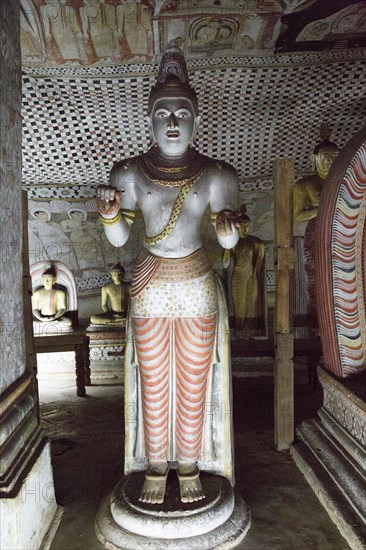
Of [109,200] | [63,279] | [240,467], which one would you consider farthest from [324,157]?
[63,279]

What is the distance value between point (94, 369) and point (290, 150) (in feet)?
11.7

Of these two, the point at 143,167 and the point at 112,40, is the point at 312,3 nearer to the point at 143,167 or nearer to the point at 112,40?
the point at 112,40

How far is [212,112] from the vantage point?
16.5 ft

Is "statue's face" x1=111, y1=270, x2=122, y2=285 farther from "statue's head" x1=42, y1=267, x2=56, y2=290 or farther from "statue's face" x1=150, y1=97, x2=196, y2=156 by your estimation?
"statue's face" x1=150, y1=97, x2=196, y2=156

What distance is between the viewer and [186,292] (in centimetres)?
240

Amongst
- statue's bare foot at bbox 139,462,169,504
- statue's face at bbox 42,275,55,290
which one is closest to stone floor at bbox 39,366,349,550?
statue's bare foot at bbox 139,462,169,504

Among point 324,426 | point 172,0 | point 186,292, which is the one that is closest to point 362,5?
point 172,0

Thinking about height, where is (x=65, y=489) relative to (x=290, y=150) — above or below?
below

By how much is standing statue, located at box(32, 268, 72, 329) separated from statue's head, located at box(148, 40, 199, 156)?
11.5 feet

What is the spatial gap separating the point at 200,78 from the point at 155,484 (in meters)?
3.76

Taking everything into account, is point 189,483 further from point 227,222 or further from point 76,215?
point 76,215

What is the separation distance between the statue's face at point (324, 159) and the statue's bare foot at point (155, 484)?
2860mm

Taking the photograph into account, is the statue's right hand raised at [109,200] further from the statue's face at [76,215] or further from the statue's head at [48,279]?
the statue's face at [76,215]

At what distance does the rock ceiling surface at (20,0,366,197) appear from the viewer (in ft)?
12.5
